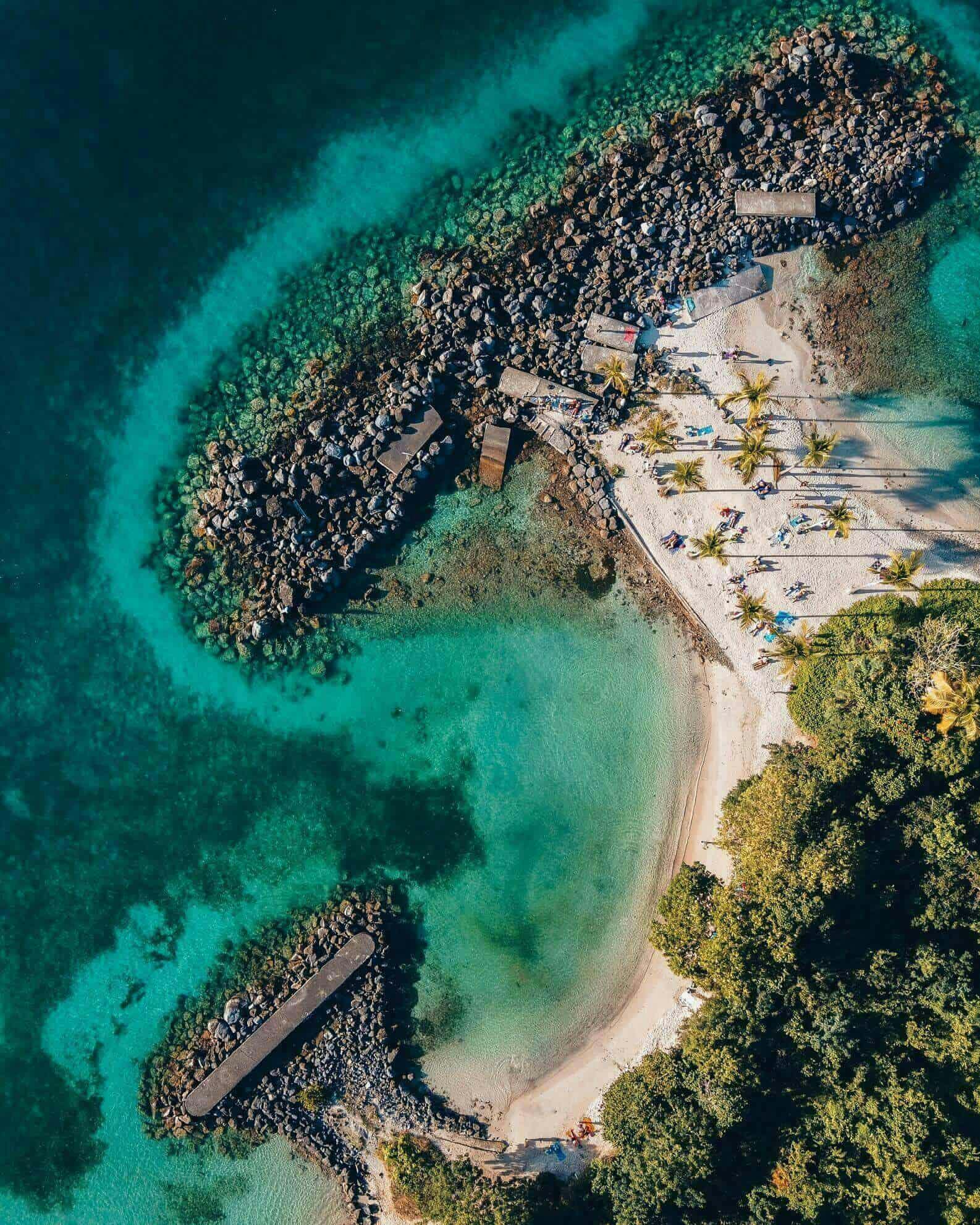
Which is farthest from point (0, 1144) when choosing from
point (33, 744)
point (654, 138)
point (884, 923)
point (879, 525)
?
point (654, 138)

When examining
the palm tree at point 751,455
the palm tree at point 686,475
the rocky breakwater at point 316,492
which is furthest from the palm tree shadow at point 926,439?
the rocky breakwater at point 316,492

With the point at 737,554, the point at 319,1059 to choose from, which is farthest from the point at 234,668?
the point at 737,554

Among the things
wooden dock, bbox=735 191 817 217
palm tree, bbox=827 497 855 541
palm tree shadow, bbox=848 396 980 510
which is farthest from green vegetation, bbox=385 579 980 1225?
wooden dock, bbox=735 191 817 217

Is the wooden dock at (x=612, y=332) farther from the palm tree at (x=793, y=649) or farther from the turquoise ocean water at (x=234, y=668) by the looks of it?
the palm tree at (x=793, y=649)

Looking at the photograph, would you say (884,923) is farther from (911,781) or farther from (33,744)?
(33,744)

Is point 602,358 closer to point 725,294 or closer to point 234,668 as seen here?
point 725,294

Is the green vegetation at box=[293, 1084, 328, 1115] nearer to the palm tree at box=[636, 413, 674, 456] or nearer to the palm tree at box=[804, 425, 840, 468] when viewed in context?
the palm tree at box=[636, 413, 674, 456]
